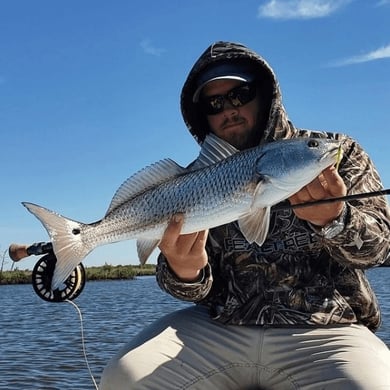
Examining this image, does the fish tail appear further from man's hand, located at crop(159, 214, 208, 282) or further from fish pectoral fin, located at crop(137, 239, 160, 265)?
man's hand, located at crop(159, 214, 208, 282)

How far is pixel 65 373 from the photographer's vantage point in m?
10.6

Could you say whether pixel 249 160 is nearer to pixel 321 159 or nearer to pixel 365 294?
pixel 321 159

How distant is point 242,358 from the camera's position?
4059mm

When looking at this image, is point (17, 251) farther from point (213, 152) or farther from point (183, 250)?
point (213, 152)

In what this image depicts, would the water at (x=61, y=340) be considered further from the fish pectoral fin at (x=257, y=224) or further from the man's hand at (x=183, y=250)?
the fish pectoral fin at (x=257, y=224)

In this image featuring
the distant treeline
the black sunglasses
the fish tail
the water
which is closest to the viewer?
the fish tail

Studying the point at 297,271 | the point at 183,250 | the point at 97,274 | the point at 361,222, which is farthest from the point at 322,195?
the point at 97,274

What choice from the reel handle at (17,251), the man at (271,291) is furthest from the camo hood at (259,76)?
the reel handle at (17,251)

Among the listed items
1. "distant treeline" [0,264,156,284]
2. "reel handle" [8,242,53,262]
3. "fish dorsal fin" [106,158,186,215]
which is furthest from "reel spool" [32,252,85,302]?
"distant treeline" [0,264,156,284]

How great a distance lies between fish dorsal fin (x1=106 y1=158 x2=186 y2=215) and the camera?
3.83 m

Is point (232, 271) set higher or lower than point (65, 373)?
higher

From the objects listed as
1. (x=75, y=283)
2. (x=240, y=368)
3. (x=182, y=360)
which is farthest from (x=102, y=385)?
(x=75, y=283)

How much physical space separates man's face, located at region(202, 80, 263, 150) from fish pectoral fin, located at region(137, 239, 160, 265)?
120 centimetres

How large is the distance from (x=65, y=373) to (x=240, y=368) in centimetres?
728
